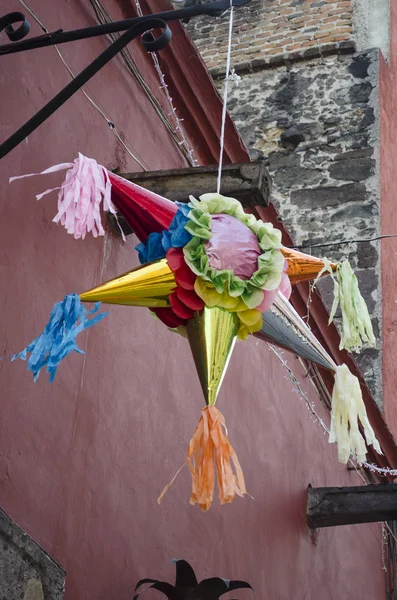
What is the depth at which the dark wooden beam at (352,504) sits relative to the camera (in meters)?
7.12

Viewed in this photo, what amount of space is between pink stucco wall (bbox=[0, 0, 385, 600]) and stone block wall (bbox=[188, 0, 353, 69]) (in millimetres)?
4955

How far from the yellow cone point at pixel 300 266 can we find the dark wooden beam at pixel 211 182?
1.86 ft

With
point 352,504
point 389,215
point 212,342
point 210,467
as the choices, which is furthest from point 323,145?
point 210,467

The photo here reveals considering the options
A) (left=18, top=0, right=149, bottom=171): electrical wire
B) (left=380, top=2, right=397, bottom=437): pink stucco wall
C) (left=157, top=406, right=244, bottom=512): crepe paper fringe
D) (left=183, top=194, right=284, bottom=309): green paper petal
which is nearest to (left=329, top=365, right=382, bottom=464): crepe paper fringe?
(left=157, top=406, right=244, bottom=512): crepe paper fringe

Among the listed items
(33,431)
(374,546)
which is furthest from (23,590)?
(374,546)

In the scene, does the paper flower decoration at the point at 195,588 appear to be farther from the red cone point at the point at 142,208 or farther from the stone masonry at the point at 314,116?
the stone masonry at the point at 314,116

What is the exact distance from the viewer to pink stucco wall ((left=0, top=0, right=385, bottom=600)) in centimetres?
416

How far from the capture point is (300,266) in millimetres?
4297

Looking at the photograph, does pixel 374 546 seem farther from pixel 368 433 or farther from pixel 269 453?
pixel 368 433

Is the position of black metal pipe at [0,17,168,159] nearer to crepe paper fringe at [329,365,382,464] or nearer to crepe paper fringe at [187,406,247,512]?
crepe paper fringe at [187,406,247,512]

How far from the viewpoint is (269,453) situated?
21.8 ft

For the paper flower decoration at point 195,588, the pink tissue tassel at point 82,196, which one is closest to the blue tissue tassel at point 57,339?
the pink tissue tassel at point 82,196

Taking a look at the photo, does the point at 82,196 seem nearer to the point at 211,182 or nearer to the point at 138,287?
the point at 138,287

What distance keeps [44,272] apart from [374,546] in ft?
17.3
